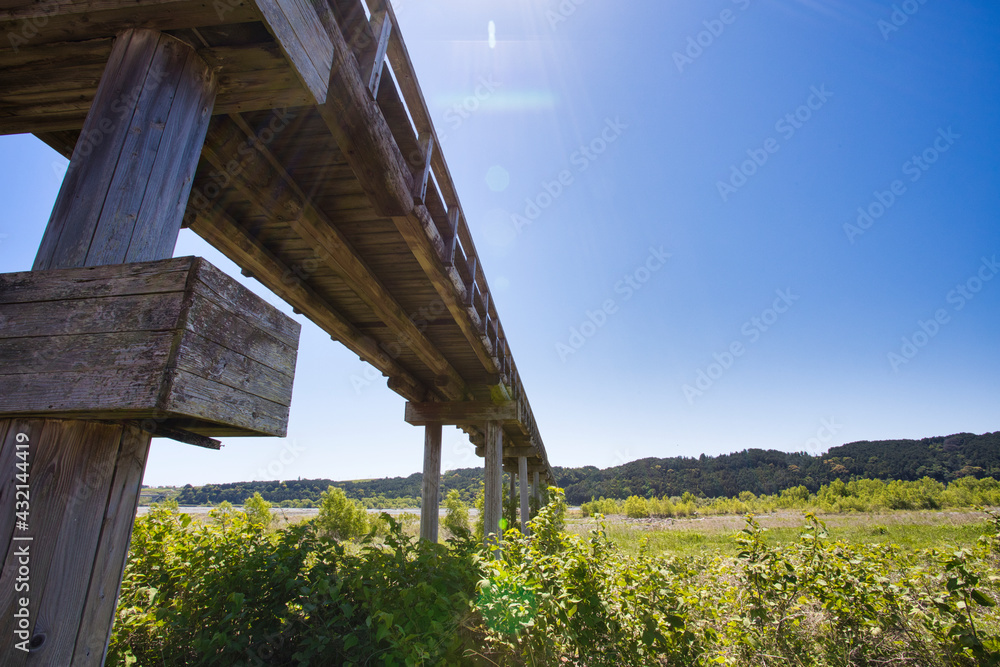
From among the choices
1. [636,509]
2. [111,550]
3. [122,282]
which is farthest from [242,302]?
[636,509]

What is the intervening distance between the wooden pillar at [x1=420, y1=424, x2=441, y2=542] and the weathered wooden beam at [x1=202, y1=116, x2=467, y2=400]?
391cm

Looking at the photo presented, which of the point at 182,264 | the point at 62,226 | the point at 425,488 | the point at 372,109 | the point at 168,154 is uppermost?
the point at 372,109

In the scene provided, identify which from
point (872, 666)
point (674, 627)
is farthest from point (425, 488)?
point (872, 666)

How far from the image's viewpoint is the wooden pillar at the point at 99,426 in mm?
1042

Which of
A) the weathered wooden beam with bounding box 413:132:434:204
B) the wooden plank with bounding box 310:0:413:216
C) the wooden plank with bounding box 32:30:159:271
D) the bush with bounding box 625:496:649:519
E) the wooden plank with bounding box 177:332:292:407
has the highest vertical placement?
the weathered wooden beam with bounding box 413:132:434:204

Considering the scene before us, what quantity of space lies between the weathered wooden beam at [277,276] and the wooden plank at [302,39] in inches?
80.6

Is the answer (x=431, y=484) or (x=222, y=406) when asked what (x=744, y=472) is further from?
(x=222, y=406)

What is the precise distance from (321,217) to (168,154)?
224 cm

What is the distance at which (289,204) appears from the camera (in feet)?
10.9

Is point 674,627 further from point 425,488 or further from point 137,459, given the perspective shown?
point 425,488

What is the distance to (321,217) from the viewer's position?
3629mm

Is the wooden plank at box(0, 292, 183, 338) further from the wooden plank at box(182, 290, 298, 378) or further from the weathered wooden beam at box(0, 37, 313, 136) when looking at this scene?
the weathered wooden beam at box(0, 37, 313, 136)

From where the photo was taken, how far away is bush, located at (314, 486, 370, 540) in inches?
706

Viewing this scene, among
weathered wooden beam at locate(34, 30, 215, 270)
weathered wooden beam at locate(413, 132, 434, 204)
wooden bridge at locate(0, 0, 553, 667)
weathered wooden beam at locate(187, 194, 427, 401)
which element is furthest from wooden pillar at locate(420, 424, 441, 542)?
weathered wooden beam at locate(34, 30, 215, 270)
